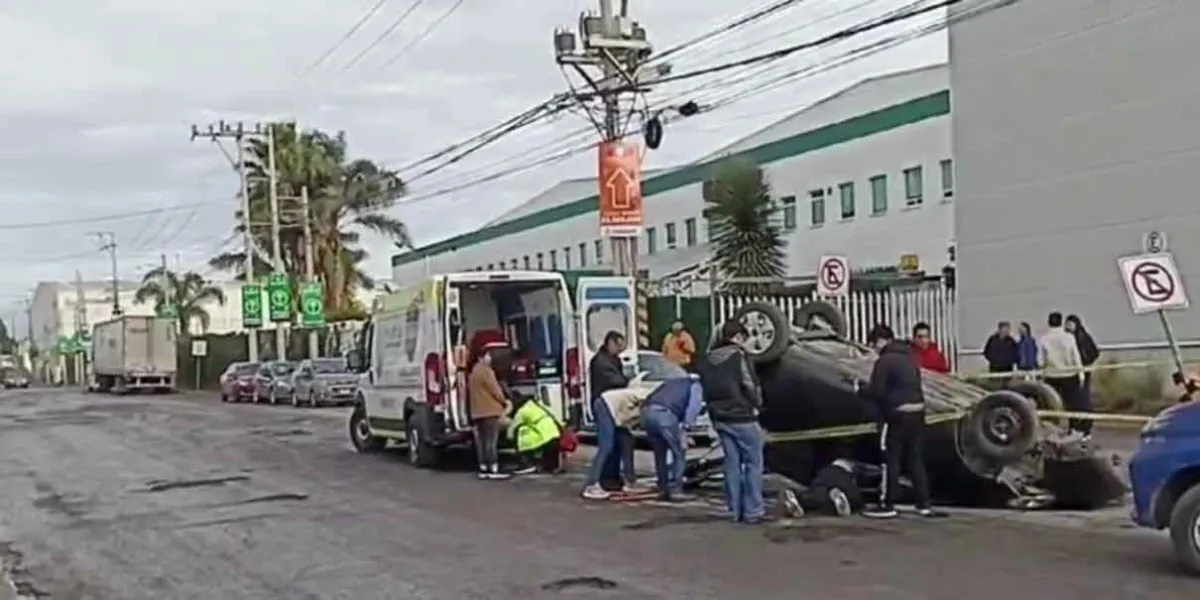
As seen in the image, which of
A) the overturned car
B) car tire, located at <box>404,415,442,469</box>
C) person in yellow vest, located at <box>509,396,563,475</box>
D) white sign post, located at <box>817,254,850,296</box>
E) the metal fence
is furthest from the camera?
the metal fence

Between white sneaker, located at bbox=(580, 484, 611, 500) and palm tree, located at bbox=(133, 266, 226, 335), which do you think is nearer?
white sneaker, located at bbox=(580, 484, 611, 500)

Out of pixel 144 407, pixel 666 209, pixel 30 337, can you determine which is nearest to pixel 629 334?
pixel 144 407

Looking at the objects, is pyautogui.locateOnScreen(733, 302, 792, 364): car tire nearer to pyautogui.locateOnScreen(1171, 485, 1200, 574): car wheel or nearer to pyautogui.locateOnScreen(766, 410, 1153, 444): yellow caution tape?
pyautogui.locateOnScreen(766, 410, 1153, 444): yellow caution tape

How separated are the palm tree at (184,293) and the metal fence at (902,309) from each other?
70.8m

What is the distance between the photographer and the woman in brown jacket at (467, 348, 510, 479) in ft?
65.5

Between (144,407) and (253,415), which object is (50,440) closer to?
(253,415)

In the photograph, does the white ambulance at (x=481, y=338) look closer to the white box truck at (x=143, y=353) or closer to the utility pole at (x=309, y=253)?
the utility pole at (x=309, y=253)

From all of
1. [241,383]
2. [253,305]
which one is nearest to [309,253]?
[253,305]

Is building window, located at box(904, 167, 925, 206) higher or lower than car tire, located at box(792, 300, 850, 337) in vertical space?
higher

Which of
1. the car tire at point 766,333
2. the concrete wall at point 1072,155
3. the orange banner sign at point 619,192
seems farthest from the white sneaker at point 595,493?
the concrete wall at point 1072,155

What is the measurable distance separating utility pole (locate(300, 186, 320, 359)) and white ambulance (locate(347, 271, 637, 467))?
38.9 metres

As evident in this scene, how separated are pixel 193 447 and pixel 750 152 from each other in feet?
96.5

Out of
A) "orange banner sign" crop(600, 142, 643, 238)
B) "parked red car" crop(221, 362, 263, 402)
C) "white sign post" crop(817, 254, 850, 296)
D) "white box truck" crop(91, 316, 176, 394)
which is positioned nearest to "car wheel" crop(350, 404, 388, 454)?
"orange banner sign" crop(600, 142, 643, 238)

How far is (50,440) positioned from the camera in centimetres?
3262
